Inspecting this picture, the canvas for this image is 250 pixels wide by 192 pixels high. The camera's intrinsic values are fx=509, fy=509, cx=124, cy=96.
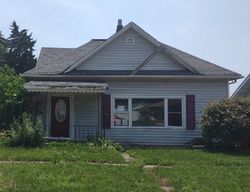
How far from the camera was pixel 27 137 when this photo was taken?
61.8 feet

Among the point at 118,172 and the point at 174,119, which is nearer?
the point at 118,172

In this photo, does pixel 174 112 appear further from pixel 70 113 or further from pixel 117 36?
pixel 70 113

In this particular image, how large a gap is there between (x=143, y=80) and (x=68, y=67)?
143 inches

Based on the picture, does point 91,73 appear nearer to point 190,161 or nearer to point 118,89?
point 118,89

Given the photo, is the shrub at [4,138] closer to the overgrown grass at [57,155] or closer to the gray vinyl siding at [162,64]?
the overgrown grass at [57,155]

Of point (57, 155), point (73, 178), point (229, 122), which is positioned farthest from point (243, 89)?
point (73, 178)

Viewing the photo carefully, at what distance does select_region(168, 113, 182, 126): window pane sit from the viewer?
24.1 metres

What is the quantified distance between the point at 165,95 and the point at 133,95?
1524 mm

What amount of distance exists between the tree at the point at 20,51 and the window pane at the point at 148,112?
28771mm

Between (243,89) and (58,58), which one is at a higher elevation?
(58,58)

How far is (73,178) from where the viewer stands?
11.4m

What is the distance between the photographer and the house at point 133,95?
23.8 metres

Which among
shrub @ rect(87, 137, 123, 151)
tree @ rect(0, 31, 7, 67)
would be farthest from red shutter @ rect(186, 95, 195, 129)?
tree @ rect(0, 31, 7, 67)

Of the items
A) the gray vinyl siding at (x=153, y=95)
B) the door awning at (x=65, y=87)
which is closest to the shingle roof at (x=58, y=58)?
the door awning at (x=65, y=87)
